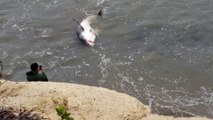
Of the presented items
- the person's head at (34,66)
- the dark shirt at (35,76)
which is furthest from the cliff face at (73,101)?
the dark shirt at (35,76)

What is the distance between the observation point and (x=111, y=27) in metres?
17.5

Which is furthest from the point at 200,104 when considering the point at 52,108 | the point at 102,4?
the point at 102,4

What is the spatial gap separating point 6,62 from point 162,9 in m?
6.98

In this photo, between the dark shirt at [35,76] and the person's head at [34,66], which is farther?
the dark shirt at [35,76]

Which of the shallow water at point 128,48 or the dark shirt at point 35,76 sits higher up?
the shallow water at point 128,48

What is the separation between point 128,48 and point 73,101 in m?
6.50

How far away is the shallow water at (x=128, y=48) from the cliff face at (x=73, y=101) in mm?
2231

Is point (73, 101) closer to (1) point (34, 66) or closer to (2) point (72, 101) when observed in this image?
(2) point (72, 101)

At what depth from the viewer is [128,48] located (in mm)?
15664

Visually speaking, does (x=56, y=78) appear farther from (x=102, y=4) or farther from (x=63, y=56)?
(x=102, y=4)

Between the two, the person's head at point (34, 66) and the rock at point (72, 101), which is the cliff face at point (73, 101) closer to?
the rock at point (72, 101)

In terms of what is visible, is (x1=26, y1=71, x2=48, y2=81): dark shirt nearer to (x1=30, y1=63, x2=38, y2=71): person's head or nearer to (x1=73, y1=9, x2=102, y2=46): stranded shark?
(x1=30, y1=63, x2=38, y2=71): person's head

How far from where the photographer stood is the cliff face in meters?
8.95

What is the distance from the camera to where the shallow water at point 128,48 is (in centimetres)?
1307
